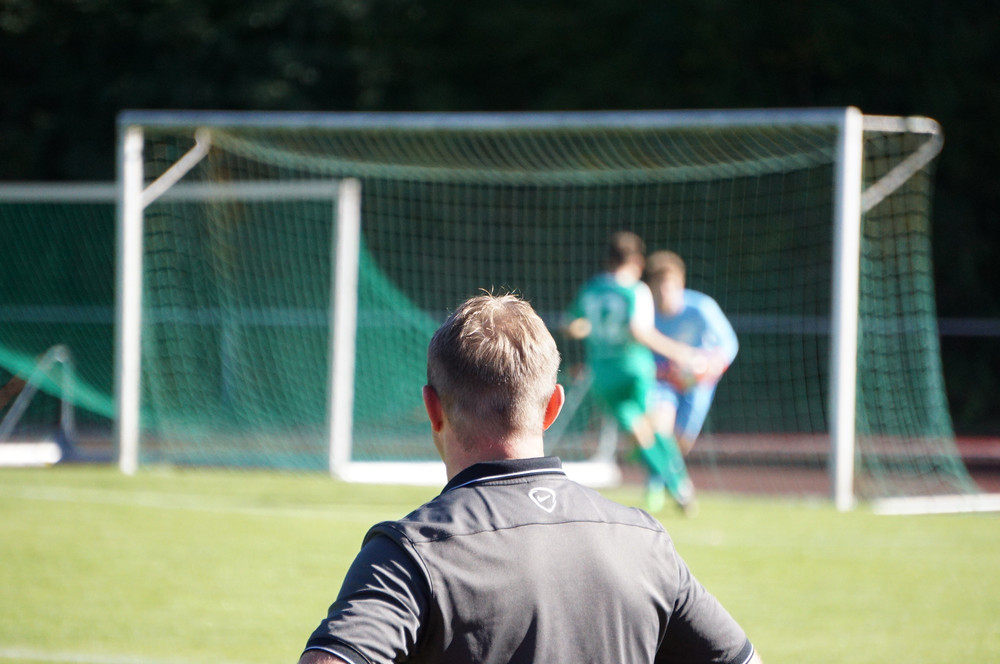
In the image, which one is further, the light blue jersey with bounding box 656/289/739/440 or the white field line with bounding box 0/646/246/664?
the light blue jersey with bounding box 656/289/739/440

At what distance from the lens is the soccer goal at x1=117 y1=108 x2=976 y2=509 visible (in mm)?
10570

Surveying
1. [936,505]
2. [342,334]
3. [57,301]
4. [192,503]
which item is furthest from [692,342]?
[57,301]

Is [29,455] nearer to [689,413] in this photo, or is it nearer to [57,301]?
[689,413]

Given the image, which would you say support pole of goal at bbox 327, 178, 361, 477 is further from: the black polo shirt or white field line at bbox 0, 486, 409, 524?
the black polo shirt

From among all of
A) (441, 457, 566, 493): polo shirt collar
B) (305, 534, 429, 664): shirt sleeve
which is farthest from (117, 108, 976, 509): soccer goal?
(305, 534, 429, 664): shirt sleeve

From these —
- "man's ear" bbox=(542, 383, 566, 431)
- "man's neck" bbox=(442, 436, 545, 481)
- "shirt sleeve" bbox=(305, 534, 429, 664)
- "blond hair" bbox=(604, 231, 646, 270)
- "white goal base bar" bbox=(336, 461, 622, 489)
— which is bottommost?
"white goal base bar" bbox=(336, 461, 622, 489)

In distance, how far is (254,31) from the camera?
23.5 metres

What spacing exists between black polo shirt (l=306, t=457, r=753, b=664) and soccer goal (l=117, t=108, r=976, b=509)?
23.7ft

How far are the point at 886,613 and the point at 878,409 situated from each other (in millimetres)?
7552

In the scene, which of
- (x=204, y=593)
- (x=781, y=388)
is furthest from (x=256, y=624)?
(x=781, y=388)

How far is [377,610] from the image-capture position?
1.63m

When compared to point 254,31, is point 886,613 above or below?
below

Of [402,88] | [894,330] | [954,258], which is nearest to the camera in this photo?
[894,330]

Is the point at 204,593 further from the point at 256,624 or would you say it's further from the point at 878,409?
the point at 878,409
